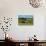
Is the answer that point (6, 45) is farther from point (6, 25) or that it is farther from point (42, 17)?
point (42, 17)

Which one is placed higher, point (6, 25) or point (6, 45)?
point (6, 25)

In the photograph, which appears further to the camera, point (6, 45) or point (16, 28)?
point (16, 28)

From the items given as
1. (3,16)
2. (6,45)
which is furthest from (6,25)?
(6,45)

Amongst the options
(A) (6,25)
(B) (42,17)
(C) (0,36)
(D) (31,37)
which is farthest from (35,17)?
(C) (0,36)

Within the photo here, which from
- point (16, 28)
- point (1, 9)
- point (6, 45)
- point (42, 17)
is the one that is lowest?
point (6, 45)

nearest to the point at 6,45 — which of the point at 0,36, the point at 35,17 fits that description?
the point at 0,36

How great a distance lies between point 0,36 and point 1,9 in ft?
3.51

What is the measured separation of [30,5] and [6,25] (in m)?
1.25

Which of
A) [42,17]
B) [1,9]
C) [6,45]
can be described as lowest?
[6,45]

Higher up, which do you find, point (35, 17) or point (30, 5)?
point (30, 5)

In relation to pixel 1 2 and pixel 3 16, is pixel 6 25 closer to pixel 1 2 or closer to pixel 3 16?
pixel 3 16

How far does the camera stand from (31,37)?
5062mm

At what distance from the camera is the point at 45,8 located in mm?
5164

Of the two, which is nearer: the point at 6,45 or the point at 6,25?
the point at 6,45
